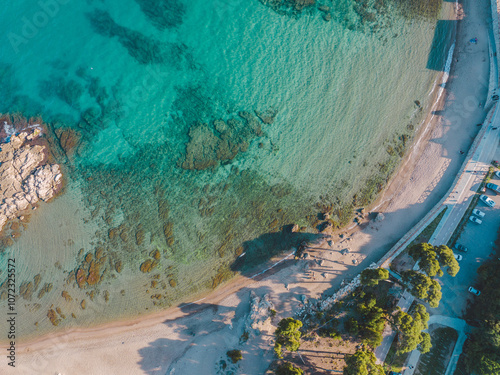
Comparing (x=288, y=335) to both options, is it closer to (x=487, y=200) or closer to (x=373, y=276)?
(x=373, y=276)

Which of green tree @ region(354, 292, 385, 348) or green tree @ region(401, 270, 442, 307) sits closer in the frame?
green tree @ region(401, 270, 442, 307)

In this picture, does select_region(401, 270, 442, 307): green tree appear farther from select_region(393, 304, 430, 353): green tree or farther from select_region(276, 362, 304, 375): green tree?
select_region(276, 362, 304, 375): green tree

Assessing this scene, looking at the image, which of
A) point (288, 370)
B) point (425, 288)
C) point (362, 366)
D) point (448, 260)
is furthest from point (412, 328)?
point (288, 370)

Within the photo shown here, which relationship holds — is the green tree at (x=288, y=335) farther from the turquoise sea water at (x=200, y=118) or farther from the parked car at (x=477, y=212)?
the parked car at (x=477, y=212)

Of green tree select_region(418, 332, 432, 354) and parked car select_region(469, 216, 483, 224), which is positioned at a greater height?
parked car select_region(469, 216, 483, 224)

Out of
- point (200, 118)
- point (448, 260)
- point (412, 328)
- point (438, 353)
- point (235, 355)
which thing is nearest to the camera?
point (412, 328)

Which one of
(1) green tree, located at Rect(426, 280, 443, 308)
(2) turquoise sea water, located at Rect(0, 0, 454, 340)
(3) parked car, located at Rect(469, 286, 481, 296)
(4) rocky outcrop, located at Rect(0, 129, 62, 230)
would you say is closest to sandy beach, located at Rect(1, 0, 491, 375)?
(2) turquoise sea water, located at Rect(0, 0, 454, 340)

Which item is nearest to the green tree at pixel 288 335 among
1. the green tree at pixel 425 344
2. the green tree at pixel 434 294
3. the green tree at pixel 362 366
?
the green tree at pixel 362 366
